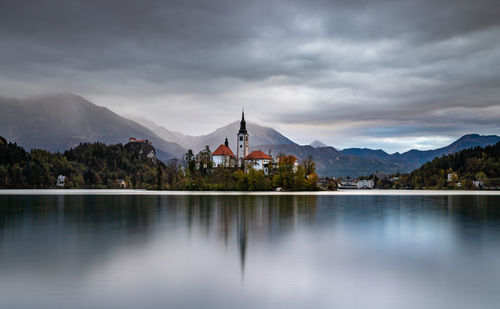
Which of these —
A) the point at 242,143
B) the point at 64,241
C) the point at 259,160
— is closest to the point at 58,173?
the point at 242,143

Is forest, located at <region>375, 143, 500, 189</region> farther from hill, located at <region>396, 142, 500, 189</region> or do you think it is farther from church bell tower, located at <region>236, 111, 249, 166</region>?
church bell tower, located at <region>236, 111, 249, 166</region>

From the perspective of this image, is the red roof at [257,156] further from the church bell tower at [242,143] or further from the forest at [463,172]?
the forest at [463,172]

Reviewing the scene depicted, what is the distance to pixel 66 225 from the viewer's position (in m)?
30.7

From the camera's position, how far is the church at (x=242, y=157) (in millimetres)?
138000

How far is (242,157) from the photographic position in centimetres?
14962

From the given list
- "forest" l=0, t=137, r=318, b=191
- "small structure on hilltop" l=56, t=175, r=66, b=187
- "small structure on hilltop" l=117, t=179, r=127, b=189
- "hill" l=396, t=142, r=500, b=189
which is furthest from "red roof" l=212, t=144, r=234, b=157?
"hill" l=396, t=142, r=500, b=189

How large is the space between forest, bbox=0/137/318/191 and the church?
8.22m

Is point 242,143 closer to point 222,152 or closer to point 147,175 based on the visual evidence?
point 222,152

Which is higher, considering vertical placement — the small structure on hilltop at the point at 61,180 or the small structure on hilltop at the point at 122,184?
the small structure on hilltop at the point at 61,180

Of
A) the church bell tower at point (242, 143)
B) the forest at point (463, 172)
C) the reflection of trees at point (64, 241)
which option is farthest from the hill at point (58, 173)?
the forest at point (463, 172)

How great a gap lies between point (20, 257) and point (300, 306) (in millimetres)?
13728

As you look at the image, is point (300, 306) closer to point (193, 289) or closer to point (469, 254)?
point (193, 289)

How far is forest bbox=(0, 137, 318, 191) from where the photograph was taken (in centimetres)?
11588

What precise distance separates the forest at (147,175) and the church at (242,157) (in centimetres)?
822
